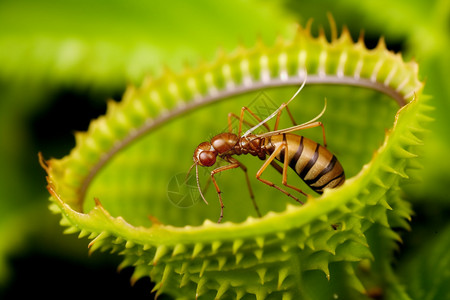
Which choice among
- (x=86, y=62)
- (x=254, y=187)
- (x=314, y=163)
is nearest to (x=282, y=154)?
(x=314, y=163)

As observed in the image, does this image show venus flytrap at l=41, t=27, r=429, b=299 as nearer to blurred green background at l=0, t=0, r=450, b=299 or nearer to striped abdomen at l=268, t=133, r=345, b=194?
striped abdomen at l=268, t=133, r=345, b=194

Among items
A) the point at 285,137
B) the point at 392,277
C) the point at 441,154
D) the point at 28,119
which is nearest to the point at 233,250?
the point at 285,137

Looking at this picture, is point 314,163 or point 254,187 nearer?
point 314,163

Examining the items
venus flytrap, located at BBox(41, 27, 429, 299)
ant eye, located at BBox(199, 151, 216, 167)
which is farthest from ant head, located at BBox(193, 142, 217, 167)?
venus flytrap, located at BBox(41, 27, 429, 299)

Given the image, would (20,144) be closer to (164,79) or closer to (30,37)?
(30,37)

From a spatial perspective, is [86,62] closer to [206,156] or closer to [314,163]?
[206,156]

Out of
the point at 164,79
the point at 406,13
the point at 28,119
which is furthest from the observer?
the point at 28,119
